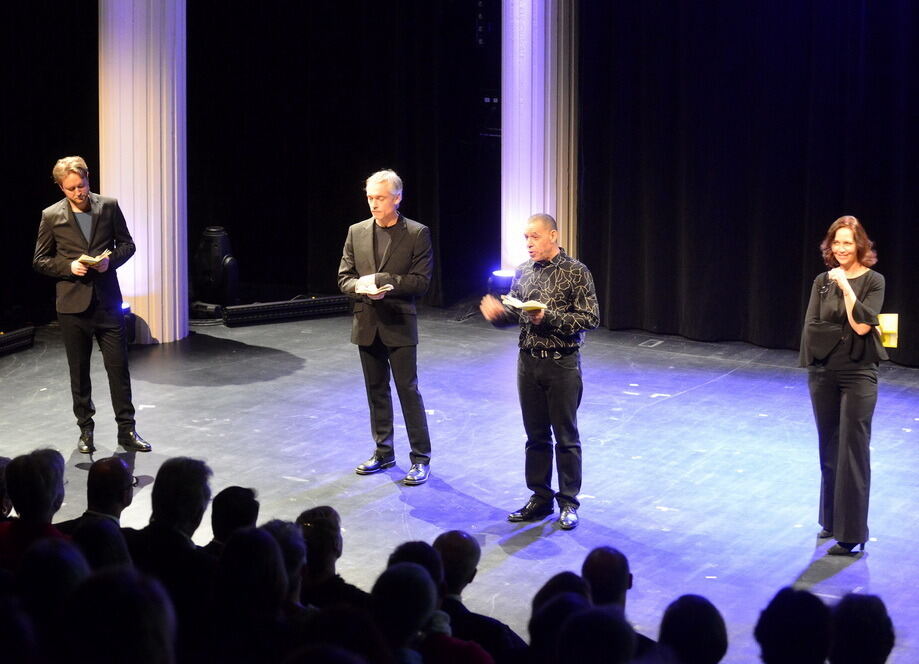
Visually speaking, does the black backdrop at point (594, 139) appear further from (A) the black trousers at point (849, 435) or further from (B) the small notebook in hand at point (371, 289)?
(B) the small notebook in hand at point (371, 289)

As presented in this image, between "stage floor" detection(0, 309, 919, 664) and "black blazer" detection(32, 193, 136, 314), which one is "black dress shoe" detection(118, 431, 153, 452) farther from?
"black blazer" detection(32, 193, 136, 314)

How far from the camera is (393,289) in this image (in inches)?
237

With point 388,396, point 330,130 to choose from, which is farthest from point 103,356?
point 330,130

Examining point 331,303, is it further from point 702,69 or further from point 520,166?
point 702,69

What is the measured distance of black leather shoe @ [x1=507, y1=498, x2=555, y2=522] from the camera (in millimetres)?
5453

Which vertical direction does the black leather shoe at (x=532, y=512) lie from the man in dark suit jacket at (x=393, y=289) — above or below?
below

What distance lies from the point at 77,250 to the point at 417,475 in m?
2.16

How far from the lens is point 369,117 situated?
38.9ft

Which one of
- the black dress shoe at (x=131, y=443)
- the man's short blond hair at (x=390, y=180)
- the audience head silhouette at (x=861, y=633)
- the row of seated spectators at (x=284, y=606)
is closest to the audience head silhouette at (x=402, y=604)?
the row of seated spectators at (x=284, y=606)

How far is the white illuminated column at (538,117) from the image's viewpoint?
10172 mm

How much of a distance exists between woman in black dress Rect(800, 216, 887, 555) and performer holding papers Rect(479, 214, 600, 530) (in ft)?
3.13

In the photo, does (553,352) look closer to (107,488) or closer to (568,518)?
(568,518)

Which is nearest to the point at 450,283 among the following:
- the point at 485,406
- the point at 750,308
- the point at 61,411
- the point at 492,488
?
the point at 750,308

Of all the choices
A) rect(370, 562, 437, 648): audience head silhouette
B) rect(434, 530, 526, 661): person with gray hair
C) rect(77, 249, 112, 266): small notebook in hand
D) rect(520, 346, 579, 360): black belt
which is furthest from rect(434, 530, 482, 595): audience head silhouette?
rect(77, 249, 112, 266): small notebook in hand
